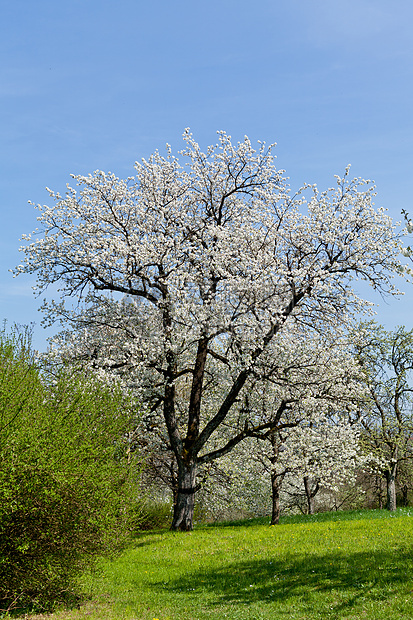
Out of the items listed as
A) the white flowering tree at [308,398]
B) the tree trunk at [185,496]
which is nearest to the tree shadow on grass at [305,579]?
the tree trunk at [185,496]

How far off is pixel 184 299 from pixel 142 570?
867 cm

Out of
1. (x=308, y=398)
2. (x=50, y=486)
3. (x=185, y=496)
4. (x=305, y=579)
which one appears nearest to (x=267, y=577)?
(x=305, y=579)

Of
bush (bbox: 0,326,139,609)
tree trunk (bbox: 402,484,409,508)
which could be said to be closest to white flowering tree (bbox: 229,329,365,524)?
bush (bbox: 0,326,139,609)

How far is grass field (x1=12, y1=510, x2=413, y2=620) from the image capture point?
984 centimetres

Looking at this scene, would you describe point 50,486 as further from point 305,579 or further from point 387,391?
point 387,391

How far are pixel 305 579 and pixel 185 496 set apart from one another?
9.73 metres

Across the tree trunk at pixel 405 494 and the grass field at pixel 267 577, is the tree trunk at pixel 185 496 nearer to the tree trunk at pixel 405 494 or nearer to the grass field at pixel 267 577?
the grass field at pixel 267 577

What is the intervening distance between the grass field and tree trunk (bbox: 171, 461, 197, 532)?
94.7 inches

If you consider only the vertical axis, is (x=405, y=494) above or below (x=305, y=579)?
above

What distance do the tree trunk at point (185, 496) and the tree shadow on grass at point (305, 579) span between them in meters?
6.49

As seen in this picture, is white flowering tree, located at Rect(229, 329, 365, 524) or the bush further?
white flowering tree, located at Rect(229, 329, 365, 524)

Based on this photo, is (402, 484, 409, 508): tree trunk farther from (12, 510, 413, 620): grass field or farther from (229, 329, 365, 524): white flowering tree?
(12, 510, 413, 620): grass field

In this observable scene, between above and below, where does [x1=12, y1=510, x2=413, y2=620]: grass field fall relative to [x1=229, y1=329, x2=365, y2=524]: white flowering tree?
below

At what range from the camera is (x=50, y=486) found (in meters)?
9.78
